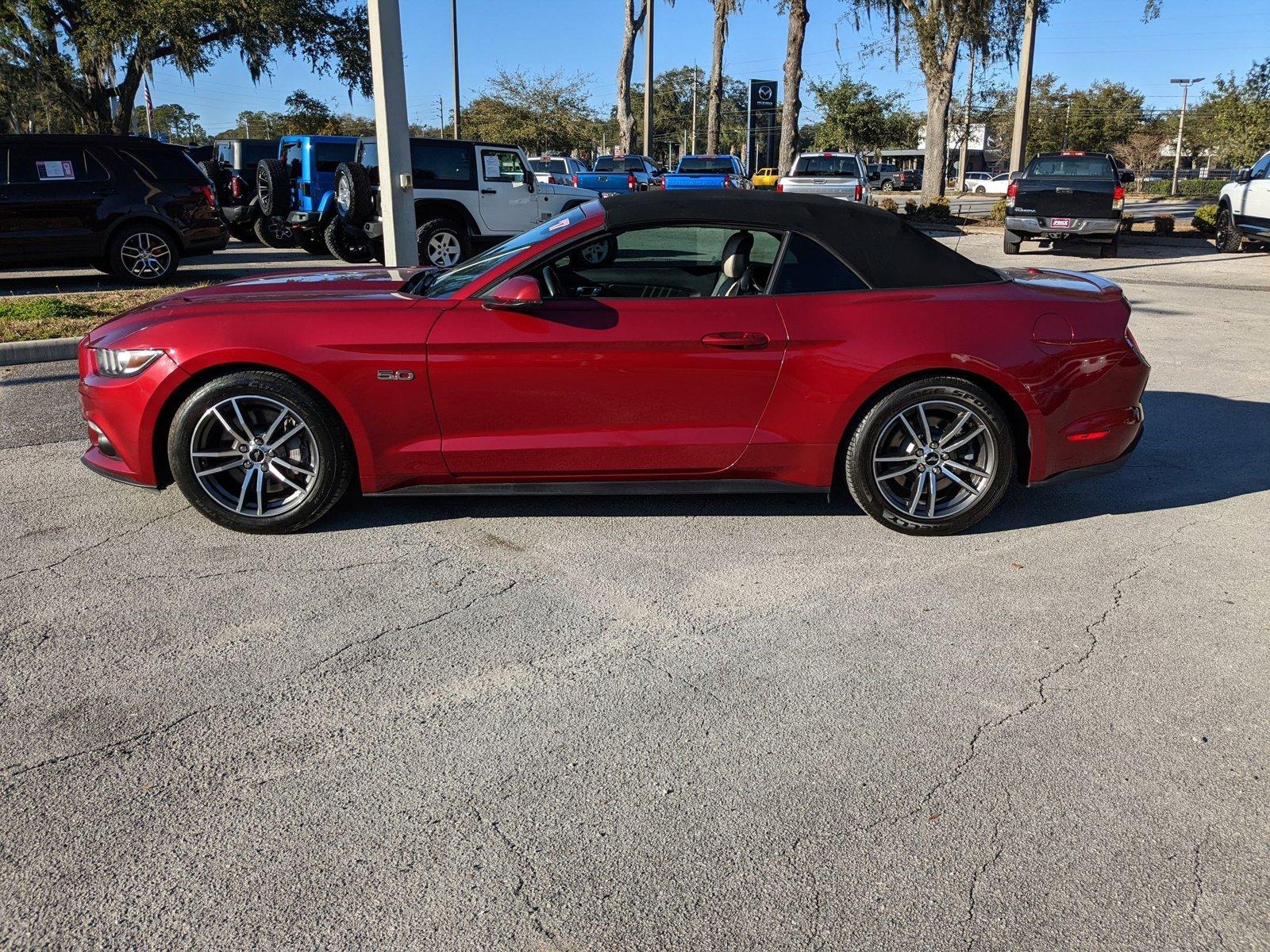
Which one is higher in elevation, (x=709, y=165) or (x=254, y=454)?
(x=709, y=165)

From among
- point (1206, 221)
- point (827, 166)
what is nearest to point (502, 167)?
point (827, 166)

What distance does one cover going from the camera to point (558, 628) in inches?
153

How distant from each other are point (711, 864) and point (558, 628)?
1.43 metres

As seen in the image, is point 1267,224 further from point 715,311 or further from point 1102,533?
point 715,311

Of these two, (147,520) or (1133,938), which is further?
(147,520)

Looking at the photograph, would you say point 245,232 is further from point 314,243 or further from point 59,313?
point 59,313

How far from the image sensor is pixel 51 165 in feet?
39.8

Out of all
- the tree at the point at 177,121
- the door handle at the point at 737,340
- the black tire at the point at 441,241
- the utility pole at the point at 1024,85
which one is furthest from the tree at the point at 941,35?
the tree at the point at 177,121

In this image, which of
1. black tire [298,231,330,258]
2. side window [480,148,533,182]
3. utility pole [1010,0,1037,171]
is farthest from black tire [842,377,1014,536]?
utility pole [1010,0,1037,171]

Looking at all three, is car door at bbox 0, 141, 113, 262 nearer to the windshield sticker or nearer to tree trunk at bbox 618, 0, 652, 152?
the windshield sticker

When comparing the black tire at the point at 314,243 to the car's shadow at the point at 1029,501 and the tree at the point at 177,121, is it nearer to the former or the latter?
the car's shadow at the point at 1029,501

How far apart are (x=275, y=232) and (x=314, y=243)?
985 mm

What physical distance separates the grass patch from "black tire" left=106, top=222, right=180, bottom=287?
38.3 inches

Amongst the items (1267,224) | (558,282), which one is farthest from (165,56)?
(558,282)
